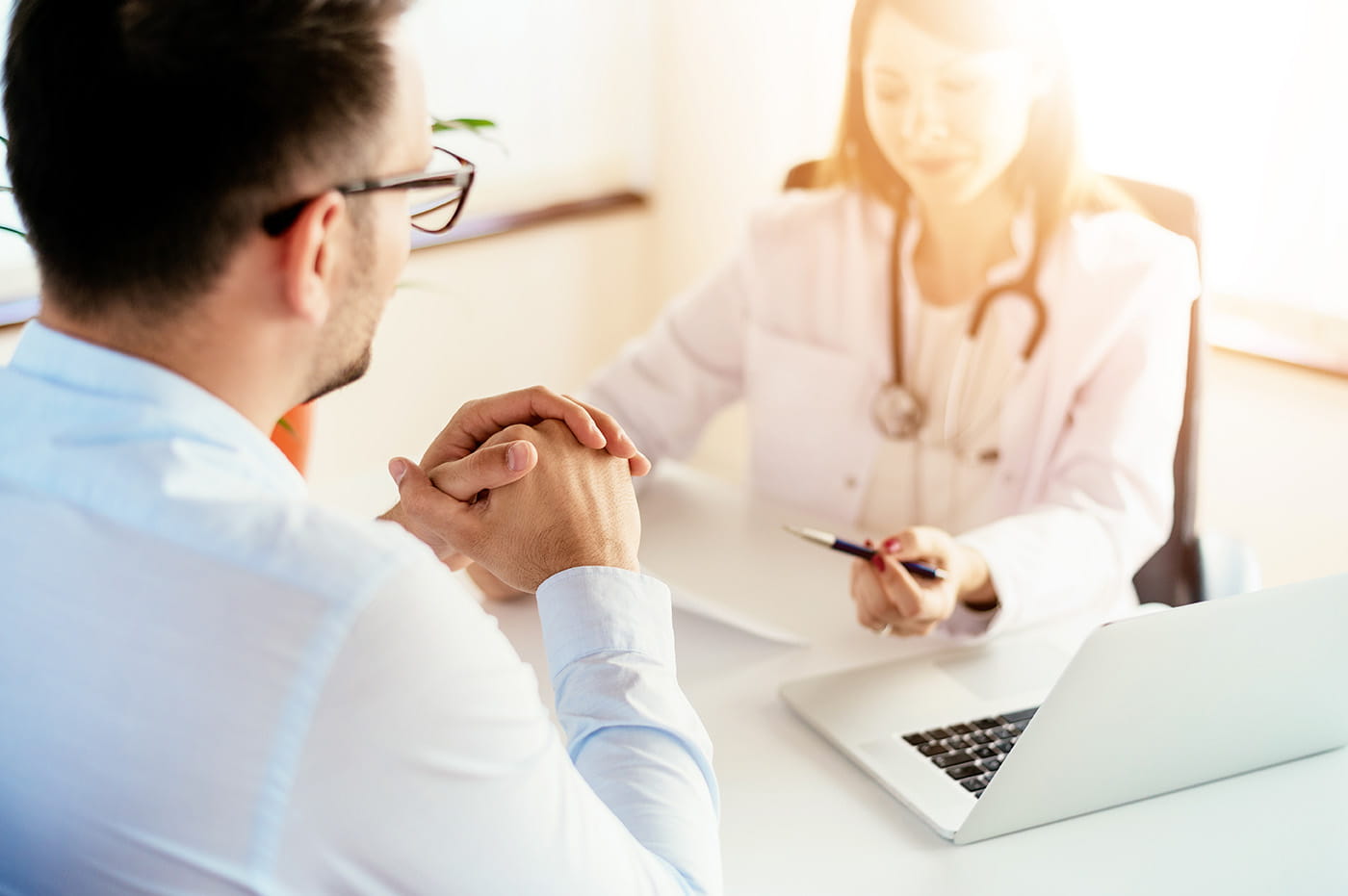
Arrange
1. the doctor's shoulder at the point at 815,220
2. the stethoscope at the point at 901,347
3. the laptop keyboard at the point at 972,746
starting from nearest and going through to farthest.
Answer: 1. the laptop keyboard at the point at 972,746
2. the stethoscope at the point at 901,347
3. the doctor's shoulder at the point at 815,220

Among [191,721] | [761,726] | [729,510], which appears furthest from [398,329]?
[191,721]

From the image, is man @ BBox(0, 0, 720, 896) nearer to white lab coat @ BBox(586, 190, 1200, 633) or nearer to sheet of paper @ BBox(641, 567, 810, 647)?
sheet of paper @ BBox(641, 567, 810, 647)

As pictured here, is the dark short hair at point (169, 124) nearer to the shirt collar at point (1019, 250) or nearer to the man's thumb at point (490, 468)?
the man's thumb at point (490, 468)

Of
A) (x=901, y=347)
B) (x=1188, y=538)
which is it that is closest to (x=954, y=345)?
(x=901, y=347)

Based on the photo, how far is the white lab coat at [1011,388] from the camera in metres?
1.37

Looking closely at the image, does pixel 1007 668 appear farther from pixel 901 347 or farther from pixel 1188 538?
pixel 901 347

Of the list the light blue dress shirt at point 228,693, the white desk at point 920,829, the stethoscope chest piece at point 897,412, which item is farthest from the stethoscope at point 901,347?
the light blue dress shirt at point 228,693

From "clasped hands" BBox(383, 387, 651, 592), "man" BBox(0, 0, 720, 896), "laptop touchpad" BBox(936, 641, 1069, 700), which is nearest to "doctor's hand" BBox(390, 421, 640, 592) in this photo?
"clasped hands" BBox(383, 387, 651, 592)

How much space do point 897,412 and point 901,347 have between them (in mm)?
86

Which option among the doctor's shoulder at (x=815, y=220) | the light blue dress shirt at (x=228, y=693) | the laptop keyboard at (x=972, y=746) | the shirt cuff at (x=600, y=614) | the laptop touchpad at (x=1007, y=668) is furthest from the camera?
the doctor's shoulder at (x=815, y=220)

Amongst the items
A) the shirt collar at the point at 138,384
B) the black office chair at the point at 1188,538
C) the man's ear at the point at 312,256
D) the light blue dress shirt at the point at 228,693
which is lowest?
the black office chair at the point at 1188,538

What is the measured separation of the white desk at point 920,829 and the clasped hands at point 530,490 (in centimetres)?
23

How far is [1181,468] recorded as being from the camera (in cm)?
147

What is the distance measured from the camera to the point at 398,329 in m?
2.36
